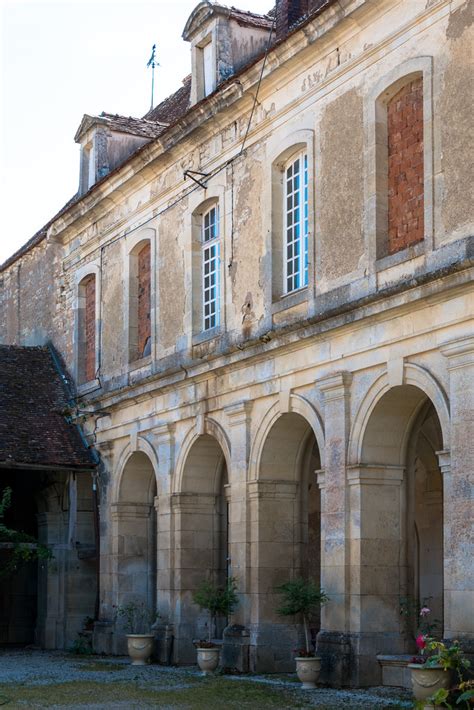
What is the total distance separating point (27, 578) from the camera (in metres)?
25.9

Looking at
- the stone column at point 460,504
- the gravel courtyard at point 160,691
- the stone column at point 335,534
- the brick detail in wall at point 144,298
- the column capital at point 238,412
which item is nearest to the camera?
the stone column at point 460,504

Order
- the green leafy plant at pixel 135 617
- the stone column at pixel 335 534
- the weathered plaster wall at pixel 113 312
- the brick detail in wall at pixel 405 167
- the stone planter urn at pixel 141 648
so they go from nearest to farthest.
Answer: the brick detail in wall at pixel 405 167 < the stone column at pixel 335 534 < the stone planter urn at pixel 141 648 < the green leafy plant at pixel 135 617 < the weathered plaster wall at pixel 113 312

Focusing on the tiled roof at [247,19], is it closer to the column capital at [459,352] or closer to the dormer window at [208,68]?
the dormer window at [208,68]

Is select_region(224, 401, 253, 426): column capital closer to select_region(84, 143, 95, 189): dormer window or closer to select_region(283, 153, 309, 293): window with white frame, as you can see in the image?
select_region(283, 153, 309, 293): window with white frame

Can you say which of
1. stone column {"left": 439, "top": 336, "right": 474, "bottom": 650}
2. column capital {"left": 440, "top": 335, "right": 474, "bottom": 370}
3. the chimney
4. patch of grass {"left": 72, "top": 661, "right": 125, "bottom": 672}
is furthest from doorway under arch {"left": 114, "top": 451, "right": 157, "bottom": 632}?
stone column {"left": 439, "top": 336, "right": 474, "bottom": 650}

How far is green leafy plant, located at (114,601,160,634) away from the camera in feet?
66.4

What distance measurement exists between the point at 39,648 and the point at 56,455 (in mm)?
4122

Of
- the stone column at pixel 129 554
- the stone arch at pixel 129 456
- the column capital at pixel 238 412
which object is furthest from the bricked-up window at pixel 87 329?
the column capital at pixel 238 412

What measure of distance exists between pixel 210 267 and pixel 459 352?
22.8 feet

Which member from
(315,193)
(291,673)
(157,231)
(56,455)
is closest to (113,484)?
(56,455)

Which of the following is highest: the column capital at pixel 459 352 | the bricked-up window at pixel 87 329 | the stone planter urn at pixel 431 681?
the bricked-up window at pixel 87 329

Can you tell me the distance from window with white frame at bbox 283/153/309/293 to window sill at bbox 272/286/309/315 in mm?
108

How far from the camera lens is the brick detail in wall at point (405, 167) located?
13977mm

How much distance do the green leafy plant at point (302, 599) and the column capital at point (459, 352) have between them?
136 inches
